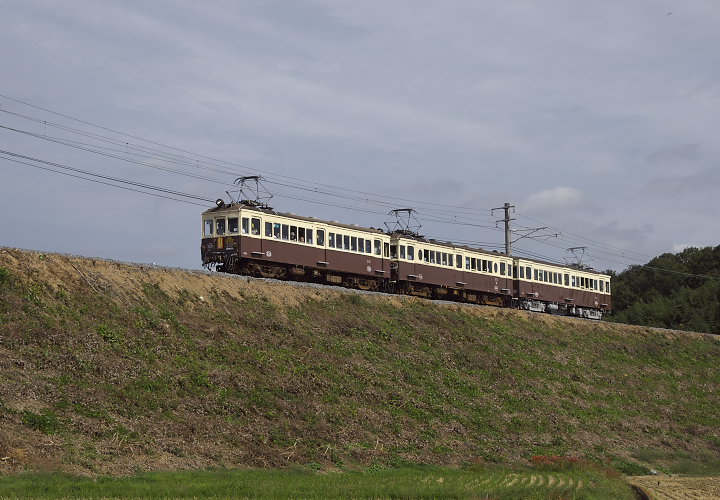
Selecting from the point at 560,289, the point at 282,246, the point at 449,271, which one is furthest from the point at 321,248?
the point at 560,289

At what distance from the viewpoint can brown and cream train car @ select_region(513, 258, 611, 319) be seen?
6631 cm

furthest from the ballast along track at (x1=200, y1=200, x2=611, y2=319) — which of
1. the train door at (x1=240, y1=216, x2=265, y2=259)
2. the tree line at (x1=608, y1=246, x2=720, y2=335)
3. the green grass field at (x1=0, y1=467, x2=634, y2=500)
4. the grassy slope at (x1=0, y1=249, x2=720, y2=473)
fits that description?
the tree line at (x1=608, y1=246, x2=720, y2=335)

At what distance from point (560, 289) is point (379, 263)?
23576 millimetres

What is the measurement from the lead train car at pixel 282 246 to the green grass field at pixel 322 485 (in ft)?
56.1

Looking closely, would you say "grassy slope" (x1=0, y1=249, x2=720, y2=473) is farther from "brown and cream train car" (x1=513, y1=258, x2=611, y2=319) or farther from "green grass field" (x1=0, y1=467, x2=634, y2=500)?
"brown and cream train car" (x1=513, y1=258, x2=611, y2=319)

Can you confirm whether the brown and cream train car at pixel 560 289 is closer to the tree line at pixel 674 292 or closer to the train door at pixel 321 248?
the tree line at pixel 674 292

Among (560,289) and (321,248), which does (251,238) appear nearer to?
(321,248)

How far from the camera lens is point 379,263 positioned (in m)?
52.5

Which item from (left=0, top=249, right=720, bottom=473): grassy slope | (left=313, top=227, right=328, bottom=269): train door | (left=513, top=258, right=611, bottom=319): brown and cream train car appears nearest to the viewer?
(left=0, top=249, right=720, bottom=473): grassy slope

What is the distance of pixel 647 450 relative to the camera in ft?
140

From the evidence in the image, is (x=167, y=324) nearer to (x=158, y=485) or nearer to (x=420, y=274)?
(x=158, y=485)

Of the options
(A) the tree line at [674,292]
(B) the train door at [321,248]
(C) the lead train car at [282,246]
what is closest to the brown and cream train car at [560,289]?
(C) the lead train car at [282,246]

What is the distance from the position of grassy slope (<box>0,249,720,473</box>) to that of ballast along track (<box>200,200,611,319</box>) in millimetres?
2834

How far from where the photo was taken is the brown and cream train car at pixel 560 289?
66312 mm
